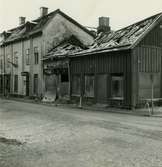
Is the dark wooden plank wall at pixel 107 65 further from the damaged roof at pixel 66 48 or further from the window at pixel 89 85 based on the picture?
the damaged roof at pixel 66 48

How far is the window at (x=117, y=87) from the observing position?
23078 mm

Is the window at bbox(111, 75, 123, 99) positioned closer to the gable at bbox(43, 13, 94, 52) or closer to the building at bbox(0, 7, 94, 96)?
the building at bbox(0, 7, 94, 96)

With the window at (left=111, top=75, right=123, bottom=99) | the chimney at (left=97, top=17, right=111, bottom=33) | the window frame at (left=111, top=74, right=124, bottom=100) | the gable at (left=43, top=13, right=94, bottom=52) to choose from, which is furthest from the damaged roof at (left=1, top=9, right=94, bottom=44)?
the window frame at (left=111, top=74, right=124, bottom=100)

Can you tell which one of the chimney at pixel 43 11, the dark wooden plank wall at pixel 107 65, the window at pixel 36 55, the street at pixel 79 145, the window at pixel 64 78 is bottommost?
the street at pixel 79 145

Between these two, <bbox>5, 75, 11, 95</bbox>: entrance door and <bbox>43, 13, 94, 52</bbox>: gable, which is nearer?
<bbox>43, 13, 94, 52</bbox>: gable

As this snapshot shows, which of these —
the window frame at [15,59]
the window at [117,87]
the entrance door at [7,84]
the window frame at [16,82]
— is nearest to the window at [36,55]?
the window frame at [15,59]

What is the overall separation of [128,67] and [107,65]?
7.52 feet

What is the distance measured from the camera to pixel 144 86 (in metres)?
23.0

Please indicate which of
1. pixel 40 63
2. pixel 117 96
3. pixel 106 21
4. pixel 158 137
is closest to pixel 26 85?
pixel 40 63

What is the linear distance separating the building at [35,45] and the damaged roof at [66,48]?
0.46 m

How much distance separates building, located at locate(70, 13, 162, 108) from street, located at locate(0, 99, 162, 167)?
890cm

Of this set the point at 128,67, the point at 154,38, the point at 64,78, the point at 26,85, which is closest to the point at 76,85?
the point at 64,78

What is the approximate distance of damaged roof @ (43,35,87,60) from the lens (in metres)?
29.9

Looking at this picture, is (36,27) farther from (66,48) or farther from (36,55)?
(66,48)
